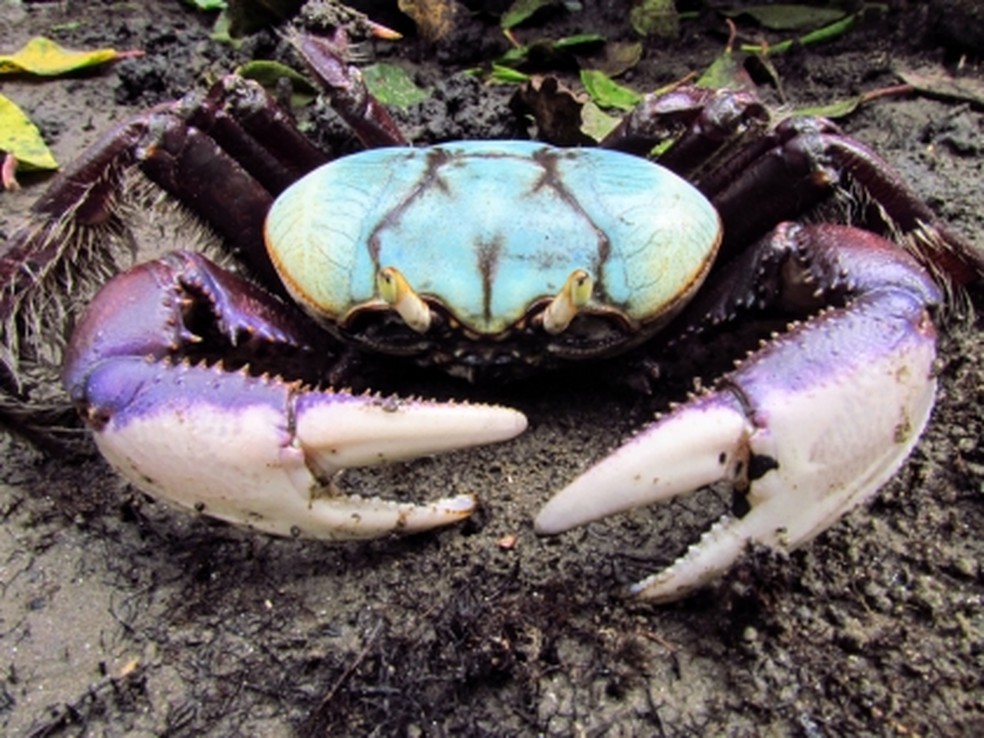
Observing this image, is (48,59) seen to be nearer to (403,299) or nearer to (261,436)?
(403,299)

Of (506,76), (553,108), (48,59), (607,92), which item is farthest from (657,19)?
(48,59)

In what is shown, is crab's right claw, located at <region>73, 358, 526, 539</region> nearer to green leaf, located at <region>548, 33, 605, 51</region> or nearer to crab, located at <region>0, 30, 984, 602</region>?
crab, located at <region>0, 30, 984, 602</region>

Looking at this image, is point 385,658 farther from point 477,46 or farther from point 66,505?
point 477,46

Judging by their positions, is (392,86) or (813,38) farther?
(813,38)

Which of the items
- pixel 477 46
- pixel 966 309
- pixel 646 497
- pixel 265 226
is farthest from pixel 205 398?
pixel 477 46

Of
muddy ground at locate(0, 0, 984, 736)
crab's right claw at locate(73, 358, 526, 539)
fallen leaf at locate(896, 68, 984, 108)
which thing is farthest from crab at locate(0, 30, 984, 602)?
fallen leaf at locate(896, 68, 984, 108)

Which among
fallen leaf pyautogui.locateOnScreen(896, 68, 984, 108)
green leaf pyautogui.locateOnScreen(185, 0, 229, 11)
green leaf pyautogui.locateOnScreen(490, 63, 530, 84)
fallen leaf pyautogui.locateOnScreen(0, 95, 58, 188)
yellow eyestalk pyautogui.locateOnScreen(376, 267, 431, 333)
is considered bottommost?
fallen leaf pyautogui.locateOnScreen(0, 95, 58, 188)

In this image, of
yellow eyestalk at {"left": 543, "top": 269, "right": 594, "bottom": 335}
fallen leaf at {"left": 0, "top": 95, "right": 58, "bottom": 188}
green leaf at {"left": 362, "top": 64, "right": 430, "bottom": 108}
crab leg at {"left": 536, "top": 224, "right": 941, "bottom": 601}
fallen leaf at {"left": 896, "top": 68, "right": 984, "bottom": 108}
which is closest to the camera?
crab leg at {"left": 536, "top": 224, "right": 941, "bottom": 601}
